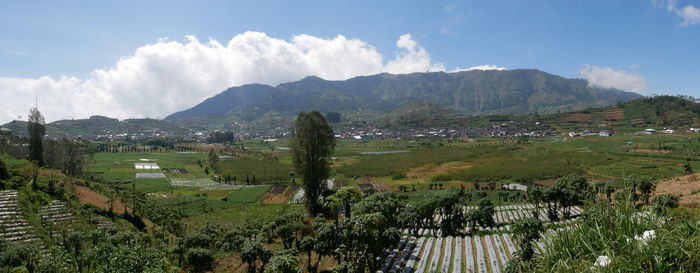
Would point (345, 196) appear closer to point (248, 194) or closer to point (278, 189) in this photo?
point (248, 194)

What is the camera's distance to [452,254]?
25672 millimetres

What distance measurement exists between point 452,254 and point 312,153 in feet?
59.9

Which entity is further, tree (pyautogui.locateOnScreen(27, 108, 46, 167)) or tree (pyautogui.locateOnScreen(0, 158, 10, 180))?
tree (pyautogui.locateOnScreen(27, 108, 46, 167))

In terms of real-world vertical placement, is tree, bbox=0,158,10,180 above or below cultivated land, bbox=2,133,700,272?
above

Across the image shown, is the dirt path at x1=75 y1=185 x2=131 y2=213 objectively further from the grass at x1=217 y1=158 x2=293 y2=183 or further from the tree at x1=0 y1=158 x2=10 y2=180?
the grass at x1=217 y1=158 x2=293 y2=183

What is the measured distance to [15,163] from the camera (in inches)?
1879

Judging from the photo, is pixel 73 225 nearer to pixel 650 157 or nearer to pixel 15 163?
pixel 15 163

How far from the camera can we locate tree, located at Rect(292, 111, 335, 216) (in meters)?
37.3

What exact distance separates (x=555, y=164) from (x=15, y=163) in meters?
102

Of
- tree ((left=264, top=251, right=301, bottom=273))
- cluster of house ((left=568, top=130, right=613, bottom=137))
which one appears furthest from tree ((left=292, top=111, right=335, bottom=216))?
cluster of house ((left=568, top=130, right=613, bottom=137))

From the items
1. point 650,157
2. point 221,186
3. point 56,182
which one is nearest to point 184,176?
point 221,186

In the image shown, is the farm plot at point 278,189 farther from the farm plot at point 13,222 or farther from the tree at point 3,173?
the farm plot at point 13,222

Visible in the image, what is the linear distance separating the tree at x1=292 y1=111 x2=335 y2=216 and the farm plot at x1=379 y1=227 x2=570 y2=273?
1177 cm

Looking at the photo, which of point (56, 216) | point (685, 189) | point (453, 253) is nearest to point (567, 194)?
point (685, 189)
